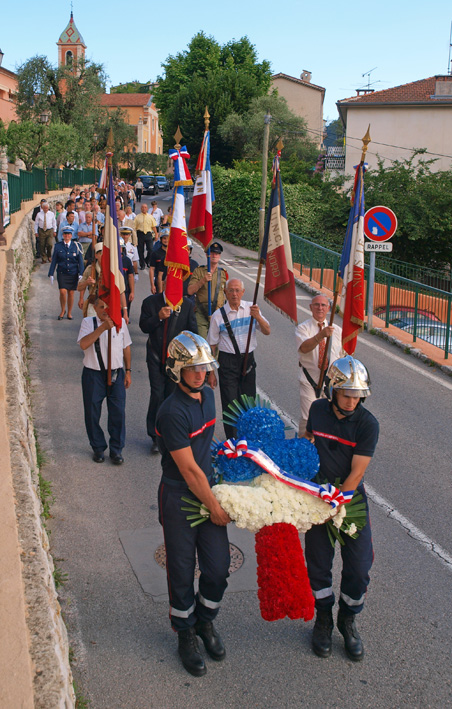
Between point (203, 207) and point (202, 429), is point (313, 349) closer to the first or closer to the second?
point (203, 207)

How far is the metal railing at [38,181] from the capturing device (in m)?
22.4

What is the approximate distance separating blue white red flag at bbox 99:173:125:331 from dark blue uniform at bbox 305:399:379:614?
3230 millimetres

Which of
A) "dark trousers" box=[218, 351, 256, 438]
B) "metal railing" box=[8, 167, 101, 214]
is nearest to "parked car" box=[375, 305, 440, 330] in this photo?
"dark trousers" box=[218, 351, 256, 438]

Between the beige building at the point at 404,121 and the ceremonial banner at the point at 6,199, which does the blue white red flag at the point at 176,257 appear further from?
the beige building at the point at 404,121

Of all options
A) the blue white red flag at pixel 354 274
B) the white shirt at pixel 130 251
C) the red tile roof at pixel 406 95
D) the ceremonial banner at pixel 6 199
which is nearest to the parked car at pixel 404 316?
the white shirt at pixel 130 251

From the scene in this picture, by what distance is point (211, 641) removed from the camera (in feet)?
14.7

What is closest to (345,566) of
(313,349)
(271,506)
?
(271,506)

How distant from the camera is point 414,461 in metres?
7.98

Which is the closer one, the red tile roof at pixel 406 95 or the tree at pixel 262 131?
the red tile roof at pixel 406 95

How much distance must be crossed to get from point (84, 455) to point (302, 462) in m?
4.00

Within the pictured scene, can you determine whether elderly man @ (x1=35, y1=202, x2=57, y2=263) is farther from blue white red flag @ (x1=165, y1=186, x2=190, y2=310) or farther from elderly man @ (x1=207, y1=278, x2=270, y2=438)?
elderly man @ (x1=207, y1=278, x2=270, y2=438)

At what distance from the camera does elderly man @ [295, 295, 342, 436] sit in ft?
22.7

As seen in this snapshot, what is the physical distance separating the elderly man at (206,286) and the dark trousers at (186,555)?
4.91m

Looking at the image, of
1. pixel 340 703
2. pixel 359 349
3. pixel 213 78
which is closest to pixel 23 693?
pixel 340 703
